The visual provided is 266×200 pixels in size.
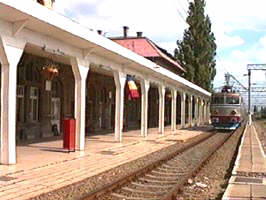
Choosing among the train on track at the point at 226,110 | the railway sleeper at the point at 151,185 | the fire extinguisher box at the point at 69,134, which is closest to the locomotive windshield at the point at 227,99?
the train on track at the point at 226,110

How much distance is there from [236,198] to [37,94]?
1569cm

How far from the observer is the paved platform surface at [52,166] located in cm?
991

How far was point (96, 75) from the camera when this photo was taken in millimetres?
30375

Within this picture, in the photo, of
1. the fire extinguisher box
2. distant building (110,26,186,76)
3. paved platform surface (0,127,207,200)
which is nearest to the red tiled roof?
distant building (110,26,186,76)

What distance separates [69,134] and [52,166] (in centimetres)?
360

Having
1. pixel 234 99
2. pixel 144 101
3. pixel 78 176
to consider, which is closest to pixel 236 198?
pixel 78 176

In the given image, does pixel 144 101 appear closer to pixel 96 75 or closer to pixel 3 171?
pixel 96 75

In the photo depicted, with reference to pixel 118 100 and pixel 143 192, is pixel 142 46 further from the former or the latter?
pixel 143 192

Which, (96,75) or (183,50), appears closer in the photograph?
(96,75)

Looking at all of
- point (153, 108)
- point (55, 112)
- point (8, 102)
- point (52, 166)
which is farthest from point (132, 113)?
point (8, 102)

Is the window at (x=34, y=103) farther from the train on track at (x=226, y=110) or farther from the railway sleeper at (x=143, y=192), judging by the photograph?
the train on track at (x=226, y=110)

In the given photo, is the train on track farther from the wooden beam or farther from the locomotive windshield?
the wooden beam

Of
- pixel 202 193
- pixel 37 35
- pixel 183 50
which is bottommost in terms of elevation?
pixel 202 193

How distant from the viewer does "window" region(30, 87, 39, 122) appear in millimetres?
22562
